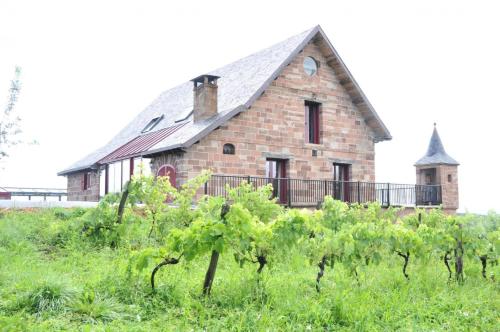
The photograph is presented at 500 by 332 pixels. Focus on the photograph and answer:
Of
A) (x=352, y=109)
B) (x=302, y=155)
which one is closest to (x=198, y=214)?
(x=302, y=155)

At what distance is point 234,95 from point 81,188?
40.2 ft

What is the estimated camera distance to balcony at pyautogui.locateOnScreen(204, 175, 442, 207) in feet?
58.0

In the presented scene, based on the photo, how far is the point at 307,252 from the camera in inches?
269

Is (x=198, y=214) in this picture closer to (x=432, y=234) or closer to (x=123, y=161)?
(x=432, y=234)

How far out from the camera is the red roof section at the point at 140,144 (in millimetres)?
19828

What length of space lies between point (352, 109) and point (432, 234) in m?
14.6

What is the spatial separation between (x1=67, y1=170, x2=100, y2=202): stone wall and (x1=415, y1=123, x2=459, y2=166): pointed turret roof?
16707 millimetres

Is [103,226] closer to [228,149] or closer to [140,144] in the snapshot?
[228,149]

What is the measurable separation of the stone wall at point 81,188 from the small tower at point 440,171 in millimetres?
→ 15783

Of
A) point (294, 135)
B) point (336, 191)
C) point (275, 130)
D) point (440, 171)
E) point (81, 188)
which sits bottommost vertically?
point (336, 191)

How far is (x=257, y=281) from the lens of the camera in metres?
6.43

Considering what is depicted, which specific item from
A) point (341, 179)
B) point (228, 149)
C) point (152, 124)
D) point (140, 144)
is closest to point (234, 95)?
point (228, 149)

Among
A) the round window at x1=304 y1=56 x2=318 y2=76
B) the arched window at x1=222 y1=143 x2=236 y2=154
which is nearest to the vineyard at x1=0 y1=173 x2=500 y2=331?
the arched window at x1=222 y1=143 x2=236 y2=154

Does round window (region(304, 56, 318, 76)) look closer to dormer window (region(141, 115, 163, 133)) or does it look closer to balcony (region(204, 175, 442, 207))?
balcony (region(204, 175, 442, 207))
